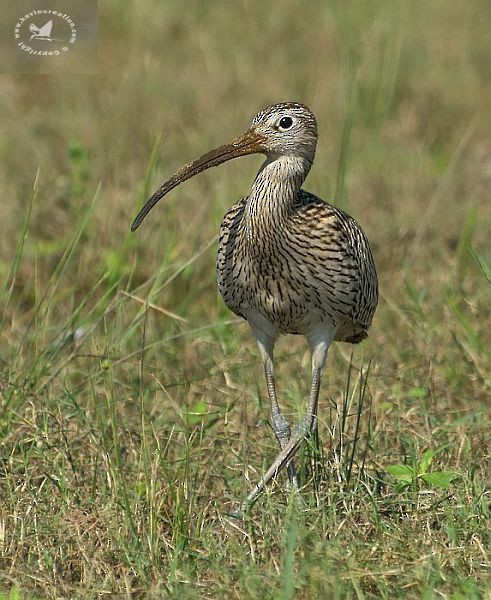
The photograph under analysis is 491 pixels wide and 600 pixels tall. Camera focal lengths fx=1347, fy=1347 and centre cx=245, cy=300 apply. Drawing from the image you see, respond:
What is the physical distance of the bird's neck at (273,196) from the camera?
4598mm

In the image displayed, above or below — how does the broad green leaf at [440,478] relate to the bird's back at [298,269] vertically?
below

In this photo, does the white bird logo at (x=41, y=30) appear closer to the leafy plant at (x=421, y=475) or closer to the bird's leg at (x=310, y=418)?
the bird's leg at (x=310, y=418)

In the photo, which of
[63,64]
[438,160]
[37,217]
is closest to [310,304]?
[37,217]

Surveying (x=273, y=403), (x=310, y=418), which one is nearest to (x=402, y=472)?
(x=310, y=418)

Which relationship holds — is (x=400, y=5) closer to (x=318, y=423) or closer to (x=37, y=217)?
(x=37, y=217)

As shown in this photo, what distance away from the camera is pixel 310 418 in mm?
4738

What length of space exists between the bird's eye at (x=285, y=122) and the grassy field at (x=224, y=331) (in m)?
0.90

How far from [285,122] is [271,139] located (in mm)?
78

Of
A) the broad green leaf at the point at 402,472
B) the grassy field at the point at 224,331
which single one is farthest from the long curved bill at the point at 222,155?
the broad green leaf at the point at 402,472

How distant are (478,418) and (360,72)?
414 centimetres

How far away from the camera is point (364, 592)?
3.88 m

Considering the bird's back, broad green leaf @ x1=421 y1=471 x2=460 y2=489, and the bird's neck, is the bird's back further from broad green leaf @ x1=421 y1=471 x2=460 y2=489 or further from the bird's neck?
broad green leaf @ x1=421 y1=471 x2=460 y2=489

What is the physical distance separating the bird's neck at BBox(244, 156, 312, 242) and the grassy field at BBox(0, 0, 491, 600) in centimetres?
60

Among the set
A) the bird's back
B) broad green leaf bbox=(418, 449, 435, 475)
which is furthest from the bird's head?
broad green leaf bbox=(418, 449, 435, 475)
